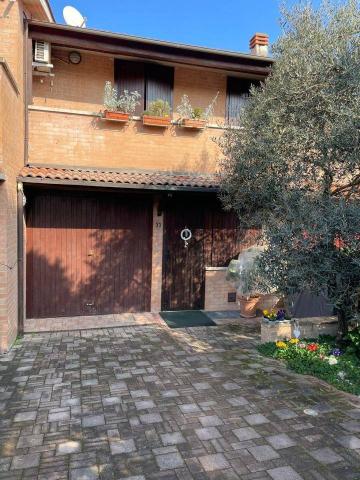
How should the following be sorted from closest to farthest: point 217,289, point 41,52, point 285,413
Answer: point 285,413 < point 41,52 < point 217,289

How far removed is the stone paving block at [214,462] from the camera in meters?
3.53

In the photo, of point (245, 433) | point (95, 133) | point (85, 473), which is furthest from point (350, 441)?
point (95, 133)

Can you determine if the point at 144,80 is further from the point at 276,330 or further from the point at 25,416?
the point at 25,416

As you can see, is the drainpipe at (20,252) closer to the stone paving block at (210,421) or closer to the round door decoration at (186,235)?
the round door decoration at (186,235)

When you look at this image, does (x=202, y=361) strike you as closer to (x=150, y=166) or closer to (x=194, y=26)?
(x=150, y=166)

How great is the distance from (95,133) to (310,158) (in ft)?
16.6

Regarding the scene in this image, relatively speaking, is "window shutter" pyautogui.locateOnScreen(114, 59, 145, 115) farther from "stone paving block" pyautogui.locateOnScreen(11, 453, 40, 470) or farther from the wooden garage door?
"stone paving block" pyautogui.locateOnScreen(11, 453, 40, 470)

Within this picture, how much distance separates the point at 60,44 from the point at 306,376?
28.1 ft

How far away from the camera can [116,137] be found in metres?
8.80

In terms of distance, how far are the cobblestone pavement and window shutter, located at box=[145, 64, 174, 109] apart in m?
6.33

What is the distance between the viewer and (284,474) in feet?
11.3

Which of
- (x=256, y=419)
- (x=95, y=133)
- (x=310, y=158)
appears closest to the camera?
(x=256, y=419)

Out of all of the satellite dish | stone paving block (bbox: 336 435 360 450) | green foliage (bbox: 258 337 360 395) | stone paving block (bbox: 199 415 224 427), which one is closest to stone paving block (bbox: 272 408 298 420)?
stone paving block (bbox: 336 435 360 450)

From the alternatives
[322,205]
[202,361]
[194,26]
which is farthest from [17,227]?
[194,26]
